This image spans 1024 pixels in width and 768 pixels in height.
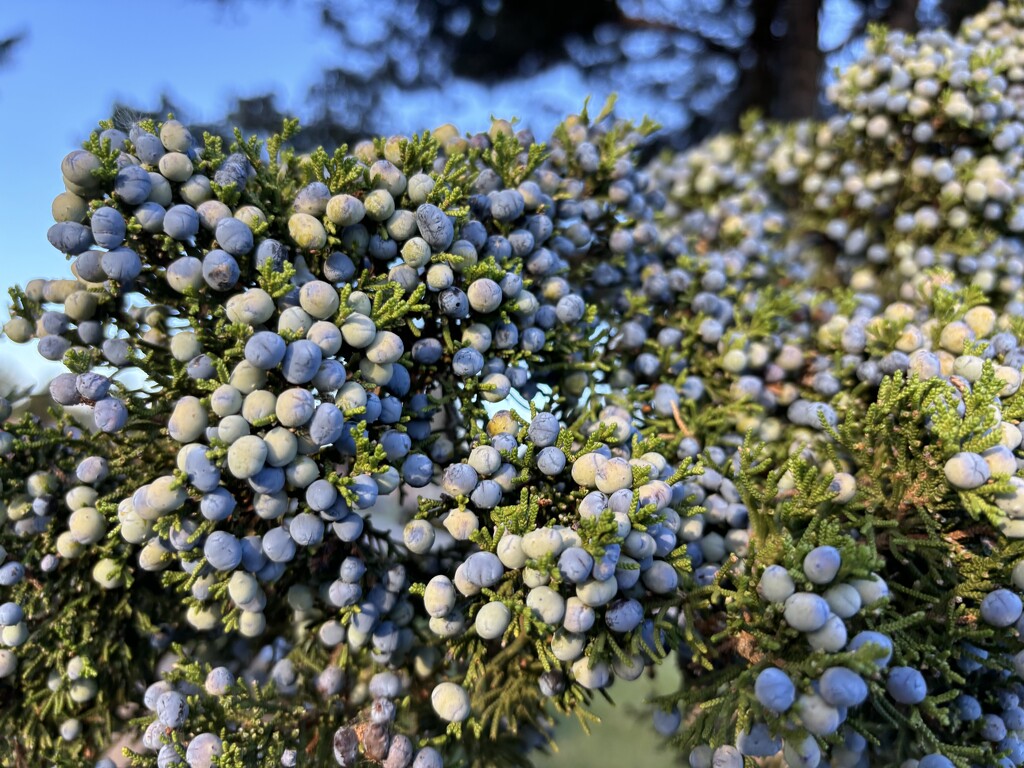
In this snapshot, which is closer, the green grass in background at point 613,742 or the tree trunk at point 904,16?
the tree trunk at point 904,16

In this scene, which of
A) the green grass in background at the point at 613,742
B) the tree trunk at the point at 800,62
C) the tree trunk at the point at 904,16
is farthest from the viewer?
the green grass in background at the point at 613,742

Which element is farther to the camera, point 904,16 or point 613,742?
point 613,742

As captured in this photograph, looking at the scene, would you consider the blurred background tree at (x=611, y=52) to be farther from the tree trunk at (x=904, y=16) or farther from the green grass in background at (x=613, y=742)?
the green grass in background at (x=613, y=742)

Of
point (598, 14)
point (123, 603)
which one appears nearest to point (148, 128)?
point (123, 603)

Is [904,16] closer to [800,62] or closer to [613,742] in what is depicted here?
[800,62]

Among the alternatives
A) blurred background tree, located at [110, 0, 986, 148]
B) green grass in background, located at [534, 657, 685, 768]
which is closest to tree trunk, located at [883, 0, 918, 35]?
blurred background tree, located at [110, 0, 986, 148]

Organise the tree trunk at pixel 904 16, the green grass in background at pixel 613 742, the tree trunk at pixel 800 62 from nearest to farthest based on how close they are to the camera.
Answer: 1. the tree trunk at pixel 904 16
2. the tree trunk at pixel 800 62
3. the green grass in background at pixel 613 742

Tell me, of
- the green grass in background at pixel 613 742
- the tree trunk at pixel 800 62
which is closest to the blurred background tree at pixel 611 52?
the tree trunk at pixel 800 62

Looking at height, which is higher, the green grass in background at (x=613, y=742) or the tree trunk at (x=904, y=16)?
the tree trunk at (x=904, y=16)

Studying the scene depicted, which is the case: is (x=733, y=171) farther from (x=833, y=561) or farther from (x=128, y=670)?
(x=128, y=670)

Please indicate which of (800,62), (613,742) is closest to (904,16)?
(800,62)

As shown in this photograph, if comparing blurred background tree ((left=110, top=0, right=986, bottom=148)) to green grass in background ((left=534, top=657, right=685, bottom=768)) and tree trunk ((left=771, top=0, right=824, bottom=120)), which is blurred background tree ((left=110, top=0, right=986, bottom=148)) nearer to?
tree trunk ((left=771, top=0, right=824, bottom=120))
